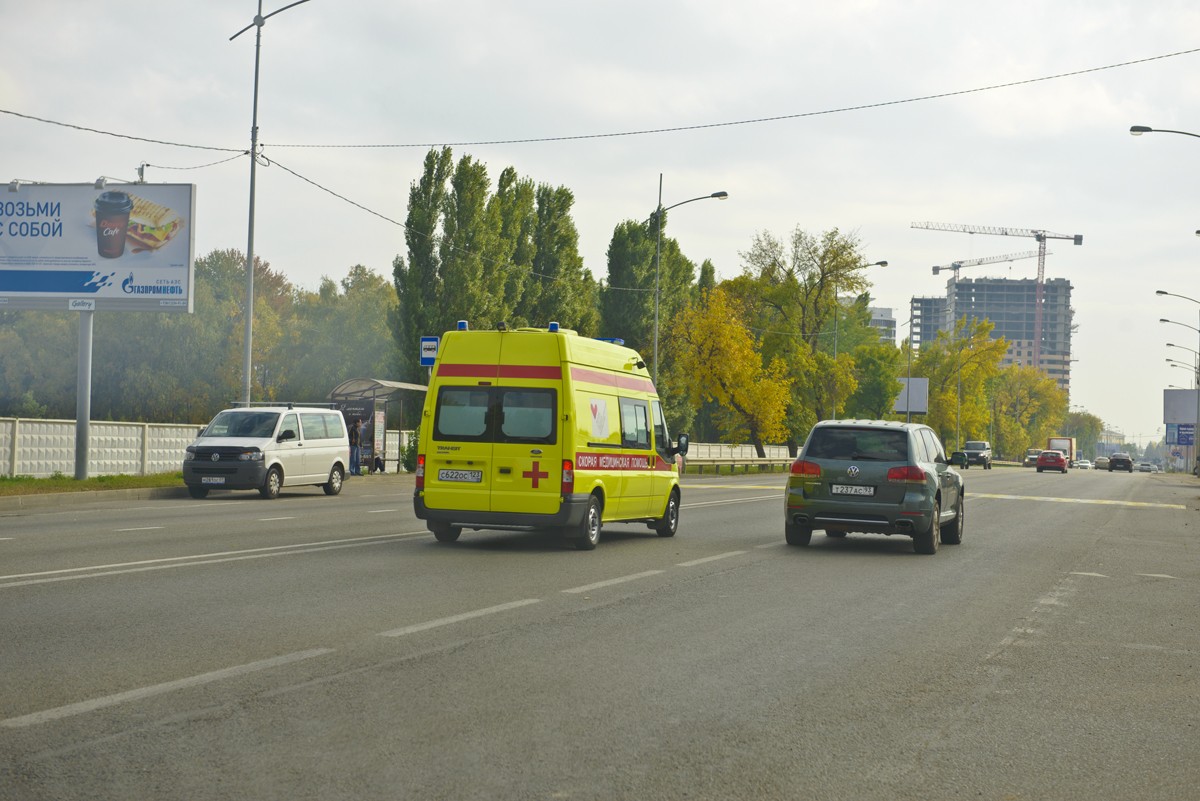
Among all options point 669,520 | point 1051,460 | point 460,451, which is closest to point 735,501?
point 669,520

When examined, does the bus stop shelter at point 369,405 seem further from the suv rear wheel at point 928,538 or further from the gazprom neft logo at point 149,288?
the suv rear wheel at point 928,538

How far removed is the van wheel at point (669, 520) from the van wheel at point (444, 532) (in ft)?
10.1

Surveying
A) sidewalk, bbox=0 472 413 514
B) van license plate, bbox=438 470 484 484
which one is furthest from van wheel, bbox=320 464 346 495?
van license plate, bbox=438 470 484 484

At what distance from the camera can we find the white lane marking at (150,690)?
19.0 feet

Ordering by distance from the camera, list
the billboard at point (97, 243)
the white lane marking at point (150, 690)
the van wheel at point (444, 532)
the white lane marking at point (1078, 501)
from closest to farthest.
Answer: the white lane marking at point (150, 690), the van wheel at point (444, 532), the billboard at point (97, 243), the white lane marking at point (1078, 501)

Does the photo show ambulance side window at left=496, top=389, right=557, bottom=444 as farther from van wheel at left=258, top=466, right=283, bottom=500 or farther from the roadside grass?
the roadside grass

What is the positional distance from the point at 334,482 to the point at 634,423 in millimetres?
13743

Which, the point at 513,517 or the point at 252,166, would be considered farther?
the point at 252,166

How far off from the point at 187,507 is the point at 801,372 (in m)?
53.6

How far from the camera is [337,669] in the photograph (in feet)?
23.6

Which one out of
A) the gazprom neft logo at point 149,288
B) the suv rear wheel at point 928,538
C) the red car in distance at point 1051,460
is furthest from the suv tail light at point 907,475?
the red car in distance at point 1051,460

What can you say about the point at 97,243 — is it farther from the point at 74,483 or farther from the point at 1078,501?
the point at 1078,501

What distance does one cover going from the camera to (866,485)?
16062 mm

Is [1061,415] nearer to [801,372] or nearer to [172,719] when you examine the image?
[801,372]
